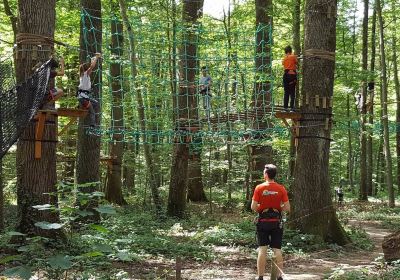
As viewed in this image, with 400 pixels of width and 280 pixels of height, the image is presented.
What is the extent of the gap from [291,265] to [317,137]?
87.2 inches

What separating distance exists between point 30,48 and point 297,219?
4747mm

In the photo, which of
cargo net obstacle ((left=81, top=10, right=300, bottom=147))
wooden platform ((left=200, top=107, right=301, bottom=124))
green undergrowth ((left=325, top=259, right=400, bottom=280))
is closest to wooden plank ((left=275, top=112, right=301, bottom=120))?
wooden platform ((left=200, top=107, right=301, bottom=124))

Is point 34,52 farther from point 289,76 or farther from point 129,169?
point 129,169

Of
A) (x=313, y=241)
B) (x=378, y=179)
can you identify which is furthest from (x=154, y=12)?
(x=378, y=179)

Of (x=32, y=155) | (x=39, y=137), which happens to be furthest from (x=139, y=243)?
(x=39, y=137)

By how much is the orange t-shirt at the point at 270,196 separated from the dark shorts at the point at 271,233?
18 cm

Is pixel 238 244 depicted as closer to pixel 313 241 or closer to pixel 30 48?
pixel 313 241

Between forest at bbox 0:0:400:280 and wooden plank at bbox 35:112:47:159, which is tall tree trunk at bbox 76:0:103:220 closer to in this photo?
forest at bbox 0:0:400:280

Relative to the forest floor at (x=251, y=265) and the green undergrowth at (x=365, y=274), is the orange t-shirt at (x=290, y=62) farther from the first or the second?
the green undergrowth at (x=365, y=274)

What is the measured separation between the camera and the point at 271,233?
16.6 feet

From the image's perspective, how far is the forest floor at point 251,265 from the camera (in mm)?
5551

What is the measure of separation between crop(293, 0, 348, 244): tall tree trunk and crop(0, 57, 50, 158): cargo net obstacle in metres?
4.06

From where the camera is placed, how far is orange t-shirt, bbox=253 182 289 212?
5.01 metres

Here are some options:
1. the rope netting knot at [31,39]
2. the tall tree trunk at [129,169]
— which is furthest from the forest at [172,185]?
the tall tree trunk at [129,169]
